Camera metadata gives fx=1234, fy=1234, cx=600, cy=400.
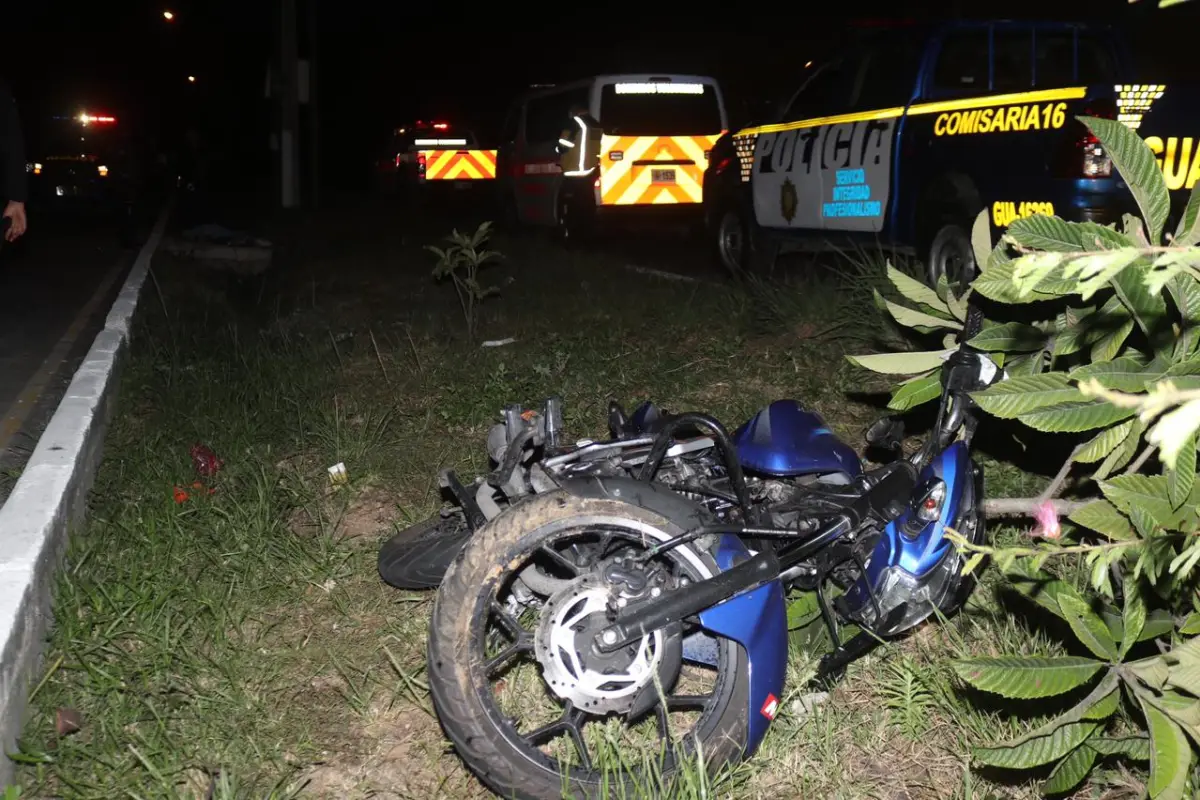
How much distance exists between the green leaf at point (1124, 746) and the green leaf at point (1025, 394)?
88 centimetres

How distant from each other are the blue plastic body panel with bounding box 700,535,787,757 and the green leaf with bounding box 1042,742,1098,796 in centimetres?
63

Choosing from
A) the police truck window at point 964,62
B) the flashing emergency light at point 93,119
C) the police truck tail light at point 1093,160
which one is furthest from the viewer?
the flashing emergency light at point 93,119

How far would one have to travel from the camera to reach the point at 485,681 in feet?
9.26

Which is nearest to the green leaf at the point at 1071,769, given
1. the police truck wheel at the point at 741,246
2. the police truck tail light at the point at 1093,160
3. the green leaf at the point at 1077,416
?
the green leaf at the point at 1077,416

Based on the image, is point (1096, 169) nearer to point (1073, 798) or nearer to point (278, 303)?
point (1073, 798)

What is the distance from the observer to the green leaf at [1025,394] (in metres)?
2.36

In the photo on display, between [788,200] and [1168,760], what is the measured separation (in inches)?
272

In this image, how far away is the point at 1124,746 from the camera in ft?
9.17

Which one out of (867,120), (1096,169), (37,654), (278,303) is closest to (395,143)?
(278,303)

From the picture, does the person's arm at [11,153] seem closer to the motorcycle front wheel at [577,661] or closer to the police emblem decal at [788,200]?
the motorcycle front wheel at [577,661]

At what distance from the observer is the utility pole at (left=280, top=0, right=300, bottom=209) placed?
63.9 feet

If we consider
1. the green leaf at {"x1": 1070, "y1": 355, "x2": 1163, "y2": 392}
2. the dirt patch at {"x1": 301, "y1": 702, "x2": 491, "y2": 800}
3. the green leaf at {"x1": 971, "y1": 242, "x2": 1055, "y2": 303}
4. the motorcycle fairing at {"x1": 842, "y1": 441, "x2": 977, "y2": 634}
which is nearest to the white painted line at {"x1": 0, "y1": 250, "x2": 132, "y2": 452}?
the dirt patch at {"x1": 301, "y1": 702, "x2": 491, "y2": 800}

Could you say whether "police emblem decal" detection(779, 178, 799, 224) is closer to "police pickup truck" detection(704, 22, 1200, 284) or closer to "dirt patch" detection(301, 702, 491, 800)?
"police pickup truck" detection(704, 22, 1200, 284)

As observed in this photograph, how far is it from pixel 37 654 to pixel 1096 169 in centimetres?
530
